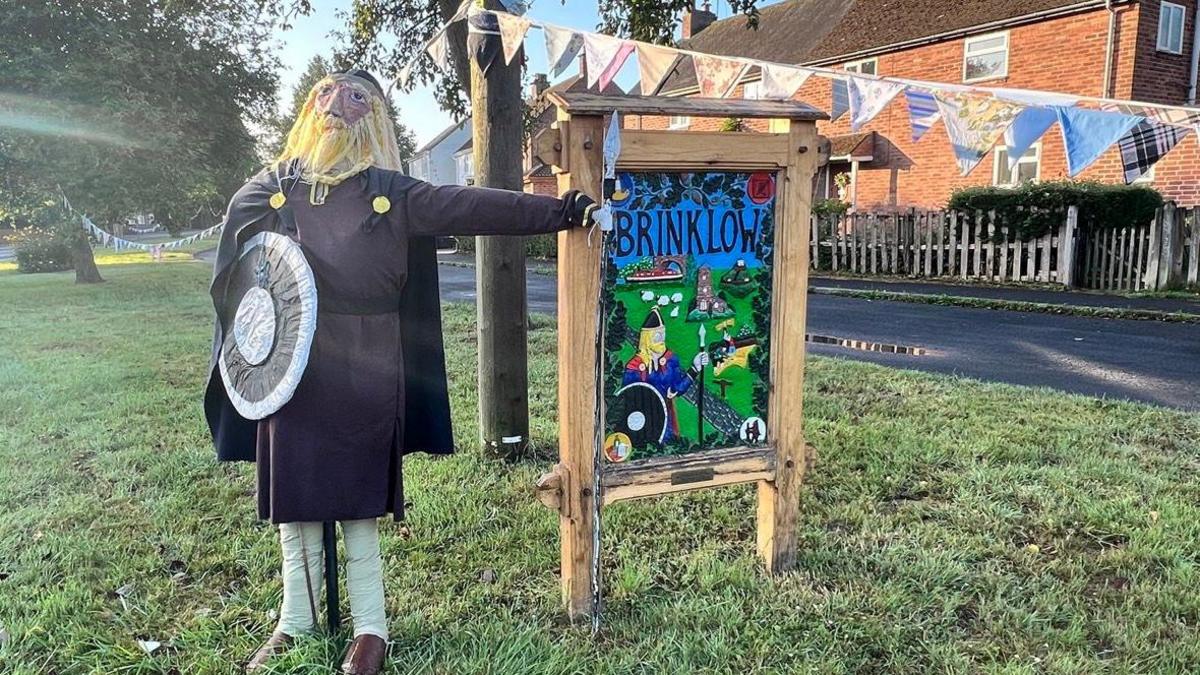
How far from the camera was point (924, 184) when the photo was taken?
19109mm

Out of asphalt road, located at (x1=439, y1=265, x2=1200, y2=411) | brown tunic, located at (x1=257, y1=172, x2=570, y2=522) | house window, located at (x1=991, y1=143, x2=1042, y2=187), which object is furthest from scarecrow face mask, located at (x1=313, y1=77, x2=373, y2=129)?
house window, located at (x1=991, y1=143, x2=1042, y2=187)

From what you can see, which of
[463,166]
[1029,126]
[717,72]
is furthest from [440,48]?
[463,166]

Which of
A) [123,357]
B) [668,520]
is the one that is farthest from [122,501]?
[123,357]

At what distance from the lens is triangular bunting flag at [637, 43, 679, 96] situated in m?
3.96

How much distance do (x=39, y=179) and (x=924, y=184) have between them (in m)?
20.0

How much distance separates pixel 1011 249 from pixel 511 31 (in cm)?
1229

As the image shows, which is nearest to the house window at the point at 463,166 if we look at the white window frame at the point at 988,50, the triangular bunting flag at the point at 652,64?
the white window frame at the point at 988,50

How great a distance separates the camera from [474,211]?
96.3 inches

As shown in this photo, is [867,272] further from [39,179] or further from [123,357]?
[39,179]

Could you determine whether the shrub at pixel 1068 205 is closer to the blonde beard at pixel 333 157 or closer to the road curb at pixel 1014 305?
the road curb at pixel 1014 305

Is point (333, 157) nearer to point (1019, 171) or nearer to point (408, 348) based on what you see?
point (408, 348)

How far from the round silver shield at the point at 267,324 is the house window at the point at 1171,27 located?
18501 mm

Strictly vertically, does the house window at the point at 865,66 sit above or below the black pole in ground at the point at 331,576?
above

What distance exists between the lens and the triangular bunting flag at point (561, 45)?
13.6ft
